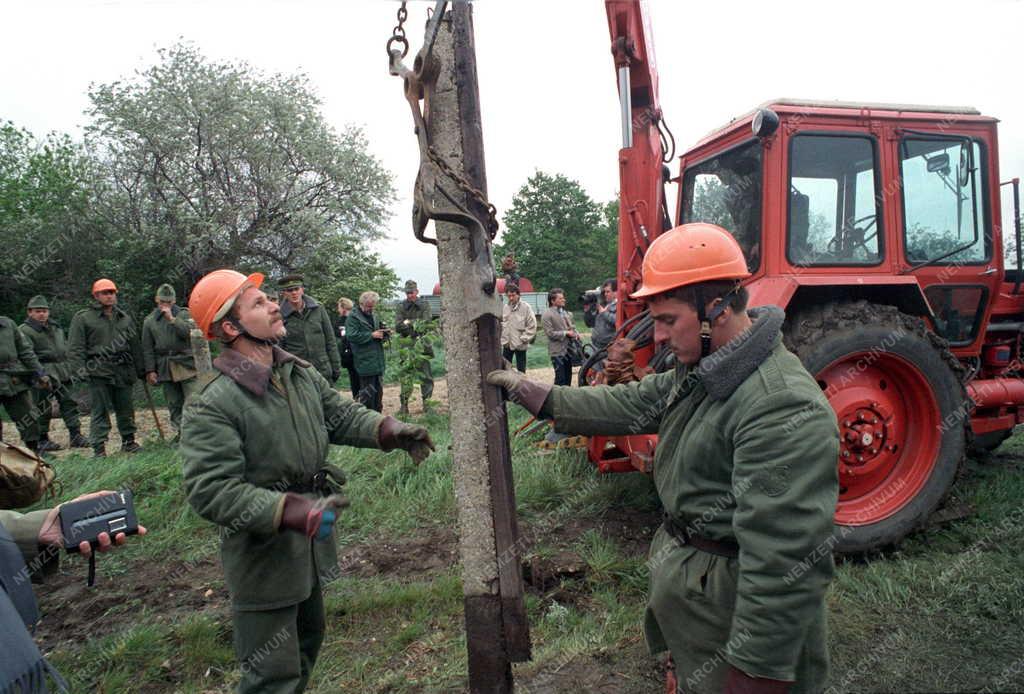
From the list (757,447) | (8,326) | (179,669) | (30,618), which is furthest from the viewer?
(8,326)

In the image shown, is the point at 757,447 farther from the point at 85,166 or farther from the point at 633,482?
the point at 85,166

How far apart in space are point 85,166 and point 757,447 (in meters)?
18.4

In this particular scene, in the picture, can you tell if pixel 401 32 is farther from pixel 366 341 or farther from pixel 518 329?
pixel 518 329

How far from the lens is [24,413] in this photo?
25.0 feet

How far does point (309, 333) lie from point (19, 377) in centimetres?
362

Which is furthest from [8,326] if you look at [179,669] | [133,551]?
[179,669]

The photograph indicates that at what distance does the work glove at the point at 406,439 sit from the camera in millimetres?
2607

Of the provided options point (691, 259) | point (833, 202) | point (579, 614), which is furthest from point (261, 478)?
point (833, 202)

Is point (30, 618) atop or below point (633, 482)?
atop

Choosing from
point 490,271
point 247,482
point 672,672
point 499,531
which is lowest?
point 672,672

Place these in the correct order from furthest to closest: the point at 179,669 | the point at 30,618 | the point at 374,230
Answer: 1. the point at 374,230
2. the point at 179,669
3. the point at 30,618

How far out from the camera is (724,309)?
184 cm

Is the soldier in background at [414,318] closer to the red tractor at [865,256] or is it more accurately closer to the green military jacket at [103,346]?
the green military jacket at [103,346]

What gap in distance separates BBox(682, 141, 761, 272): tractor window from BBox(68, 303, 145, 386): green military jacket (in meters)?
6.69
